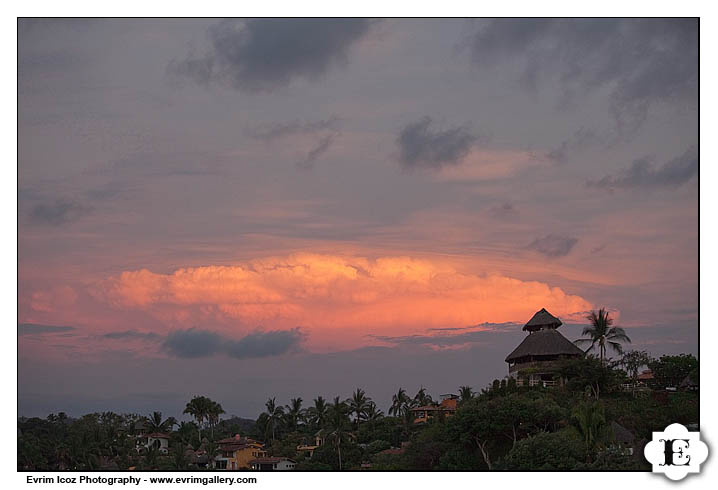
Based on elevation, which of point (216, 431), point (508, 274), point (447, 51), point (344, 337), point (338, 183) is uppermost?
point (447, 51)

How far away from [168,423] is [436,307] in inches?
351

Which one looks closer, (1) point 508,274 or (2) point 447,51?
(2) point 447,51

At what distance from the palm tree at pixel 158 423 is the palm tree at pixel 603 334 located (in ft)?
34.5

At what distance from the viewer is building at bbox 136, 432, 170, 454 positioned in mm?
19734

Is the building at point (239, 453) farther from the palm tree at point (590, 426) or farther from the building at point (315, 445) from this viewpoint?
the palm tree at point (590, 426)

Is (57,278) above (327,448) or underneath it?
above

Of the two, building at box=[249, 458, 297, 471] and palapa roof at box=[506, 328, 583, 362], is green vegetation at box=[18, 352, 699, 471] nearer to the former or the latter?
building at box=[249, 458, 297, 471]

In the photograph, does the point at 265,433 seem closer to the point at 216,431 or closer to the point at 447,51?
the point at 216,431

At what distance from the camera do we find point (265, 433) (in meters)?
19.8

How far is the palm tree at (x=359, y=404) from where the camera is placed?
19.0 metres

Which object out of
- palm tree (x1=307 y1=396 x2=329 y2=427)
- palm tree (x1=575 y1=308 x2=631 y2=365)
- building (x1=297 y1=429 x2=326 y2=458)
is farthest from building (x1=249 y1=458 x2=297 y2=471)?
palm tree (x1=575 y1=308 x2=631 y2=365)
